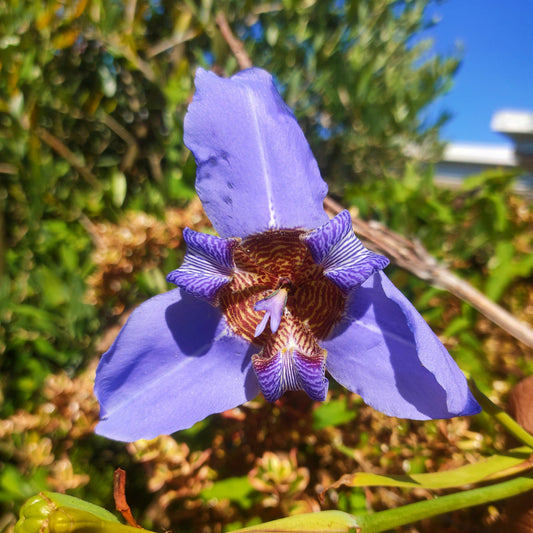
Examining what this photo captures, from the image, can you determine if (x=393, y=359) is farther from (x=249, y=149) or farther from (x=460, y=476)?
(x=249, y=149)

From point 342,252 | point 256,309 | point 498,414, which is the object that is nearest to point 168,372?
point 256,309

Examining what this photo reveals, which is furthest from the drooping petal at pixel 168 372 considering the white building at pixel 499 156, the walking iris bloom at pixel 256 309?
the white building at pixel 499 156

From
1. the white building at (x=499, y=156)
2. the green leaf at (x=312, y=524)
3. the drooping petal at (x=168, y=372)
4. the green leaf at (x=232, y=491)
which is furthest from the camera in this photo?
the white building at (x=499, y=156)

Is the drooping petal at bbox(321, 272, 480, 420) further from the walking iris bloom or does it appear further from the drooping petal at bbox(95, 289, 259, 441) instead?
the drooping petal at bbox(95, 289, 259, 441)

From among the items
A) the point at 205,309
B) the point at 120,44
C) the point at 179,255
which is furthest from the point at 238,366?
the point at 120,44

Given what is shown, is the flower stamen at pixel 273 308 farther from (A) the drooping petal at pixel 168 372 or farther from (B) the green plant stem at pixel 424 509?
(B) the green plant stem at pixel 424 509

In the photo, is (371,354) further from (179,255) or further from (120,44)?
(120,44)

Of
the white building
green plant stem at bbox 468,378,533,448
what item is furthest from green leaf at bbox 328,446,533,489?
the white building

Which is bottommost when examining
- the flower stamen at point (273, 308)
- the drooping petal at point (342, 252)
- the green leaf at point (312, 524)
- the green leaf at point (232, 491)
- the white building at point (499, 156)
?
the green leaf at point (232, 491)
